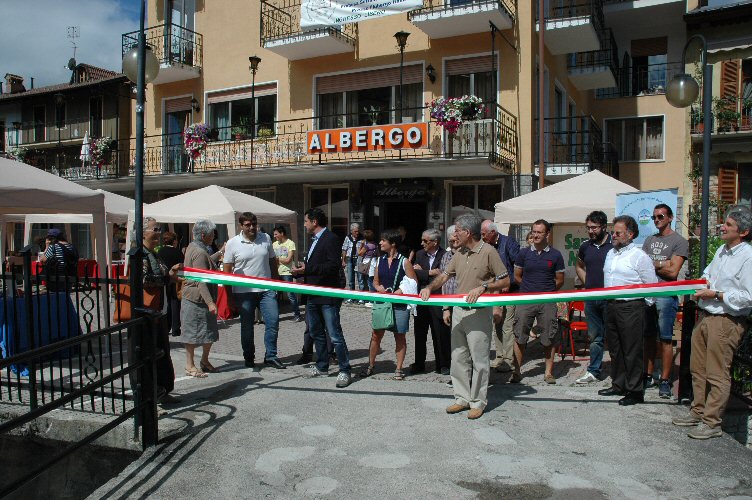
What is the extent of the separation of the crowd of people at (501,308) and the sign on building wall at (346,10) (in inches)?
325

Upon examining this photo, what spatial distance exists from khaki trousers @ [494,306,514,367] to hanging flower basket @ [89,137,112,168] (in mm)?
17681

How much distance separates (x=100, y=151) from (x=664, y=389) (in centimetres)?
1980

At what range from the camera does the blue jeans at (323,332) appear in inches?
268

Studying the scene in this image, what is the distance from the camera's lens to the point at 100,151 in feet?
68.2

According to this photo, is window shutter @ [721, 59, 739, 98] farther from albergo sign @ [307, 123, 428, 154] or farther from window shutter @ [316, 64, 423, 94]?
albergo sign @ [307, 123, 428, 154]

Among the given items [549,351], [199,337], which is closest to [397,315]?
[549,351]

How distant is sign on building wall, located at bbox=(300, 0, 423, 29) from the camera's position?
1422cm

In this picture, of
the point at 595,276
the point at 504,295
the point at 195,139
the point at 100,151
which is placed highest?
the point at 100,151

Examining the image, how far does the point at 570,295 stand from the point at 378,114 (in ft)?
37.8

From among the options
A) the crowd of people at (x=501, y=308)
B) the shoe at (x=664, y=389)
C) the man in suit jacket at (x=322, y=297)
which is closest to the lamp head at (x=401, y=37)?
the crowd of people at (x=501, y=308)

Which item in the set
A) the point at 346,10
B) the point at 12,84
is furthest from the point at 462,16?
the point at 12,84

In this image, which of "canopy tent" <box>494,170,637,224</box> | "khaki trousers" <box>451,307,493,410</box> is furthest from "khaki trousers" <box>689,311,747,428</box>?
"canopy tent" <box>494,170,637,224</box>

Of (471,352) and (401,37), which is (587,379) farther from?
(401,37)

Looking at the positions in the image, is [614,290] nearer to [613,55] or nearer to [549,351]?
[549,351]
